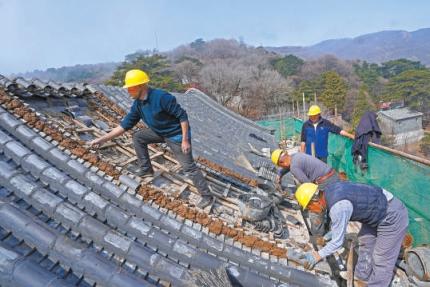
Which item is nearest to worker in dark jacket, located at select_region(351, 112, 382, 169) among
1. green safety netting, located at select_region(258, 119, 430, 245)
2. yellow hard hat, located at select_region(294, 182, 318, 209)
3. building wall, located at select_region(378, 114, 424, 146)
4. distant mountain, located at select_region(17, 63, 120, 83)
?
green safety netting, located at select_region(258, 119, 430, 245)

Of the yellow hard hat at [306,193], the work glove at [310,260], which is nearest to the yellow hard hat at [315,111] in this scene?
the yellow hard hat at [306,193]

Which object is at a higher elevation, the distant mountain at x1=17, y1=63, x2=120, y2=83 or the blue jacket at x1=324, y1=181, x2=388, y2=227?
the blue jacket at x1=324, y1=181, x2=388, y2=227

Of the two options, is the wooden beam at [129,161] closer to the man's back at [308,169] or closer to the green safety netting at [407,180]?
the man's back at [308,169]

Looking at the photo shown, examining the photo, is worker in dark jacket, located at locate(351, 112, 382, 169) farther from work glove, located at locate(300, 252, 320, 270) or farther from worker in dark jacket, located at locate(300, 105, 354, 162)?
work glove, located at locate(300, 252, 320, 270)

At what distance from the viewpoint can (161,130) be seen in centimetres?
474

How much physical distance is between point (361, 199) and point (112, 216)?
2.77 metres

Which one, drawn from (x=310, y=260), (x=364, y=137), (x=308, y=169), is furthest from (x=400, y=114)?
(x=310, y=260)

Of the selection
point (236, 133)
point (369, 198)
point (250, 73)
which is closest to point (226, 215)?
point (369, 198)

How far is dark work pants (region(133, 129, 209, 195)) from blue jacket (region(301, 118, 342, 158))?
378cm

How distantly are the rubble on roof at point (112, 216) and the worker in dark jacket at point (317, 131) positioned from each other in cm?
217

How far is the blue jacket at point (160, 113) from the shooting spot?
4.43 m

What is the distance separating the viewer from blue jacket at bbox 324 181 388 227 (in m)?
3.72

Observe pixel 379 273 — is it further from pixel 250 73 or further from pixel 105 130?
pixel 250 73

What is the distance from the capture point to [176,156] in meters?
4.85
